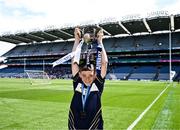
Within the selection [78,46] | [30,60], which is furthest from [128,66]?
[78,46]

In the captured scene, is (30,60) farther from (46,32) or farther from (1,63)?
(46,32)

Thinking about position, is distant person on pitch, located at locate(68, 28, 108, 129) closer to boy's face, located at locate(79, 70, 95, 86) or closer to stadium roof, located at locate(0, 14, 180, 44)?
boy's face, located at locate(79, 70, 95, 86)

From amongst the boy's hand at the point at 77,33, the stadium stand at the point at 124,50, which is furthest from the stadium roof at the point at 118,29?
the boy's hand at the point at 77,33

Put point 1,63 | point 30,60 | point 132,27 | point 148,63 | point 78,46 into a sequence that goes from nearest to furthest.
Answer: point 78,46 < point 132,27 < point 148,63 < point 30,60 < point 1,63

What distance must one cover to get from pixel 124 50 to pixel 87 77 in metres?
72.5

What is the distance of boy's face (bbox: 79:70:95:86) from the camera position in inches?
129

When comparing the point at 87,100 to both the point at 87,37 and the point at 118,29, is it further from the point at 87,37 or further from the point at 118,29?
the point at 118,29

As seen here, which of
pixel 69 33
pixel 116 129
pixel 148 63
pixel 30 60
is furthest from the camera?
pixel 30 60

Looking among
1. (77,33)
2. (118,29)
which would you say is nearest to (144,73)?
(118,29)

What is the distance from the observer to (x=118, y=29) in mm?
70688

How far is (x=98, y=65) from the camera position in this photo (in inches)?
134

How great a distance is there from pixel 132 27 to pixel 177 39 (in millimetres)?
12480

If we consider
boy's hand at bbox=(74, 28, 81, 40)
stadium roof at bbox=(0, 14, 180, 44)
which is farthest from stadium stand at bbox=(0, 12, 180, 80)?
Answer: boy's hand at bbox=(74, 28, 81, 40)

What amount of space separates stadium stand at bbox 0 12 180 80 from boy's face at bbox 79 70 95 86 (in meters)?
56.8
